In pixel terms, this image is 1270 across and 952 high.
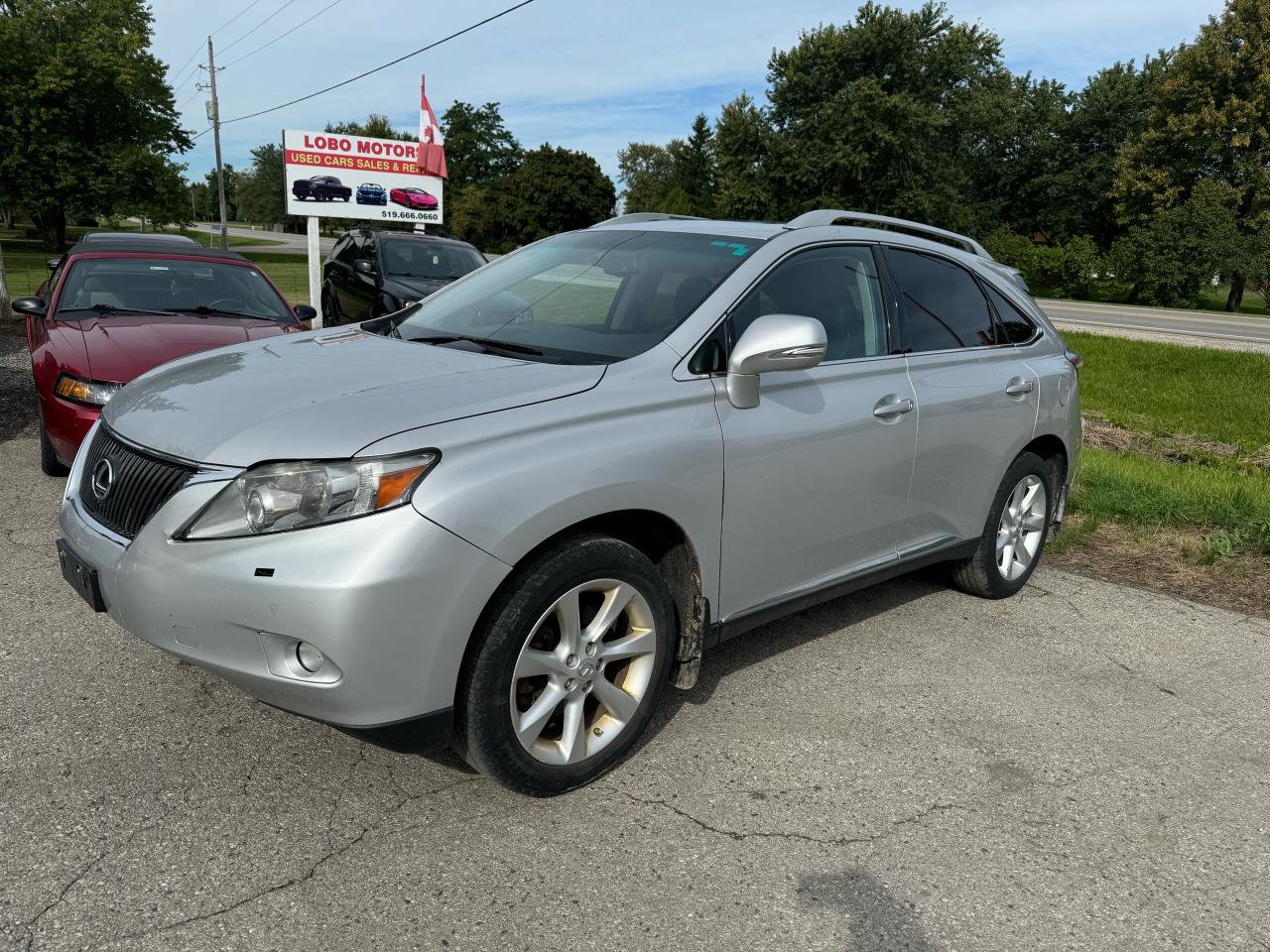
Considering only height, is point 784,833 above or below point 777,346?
below

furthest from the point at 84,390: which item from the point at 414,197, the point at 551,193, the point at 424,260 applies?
the point at 551,193

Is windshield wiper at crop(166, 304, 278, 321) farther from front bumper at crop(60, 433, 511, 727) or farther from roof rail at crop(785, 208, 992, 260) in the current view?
front bumper at crop(60, 433, 511, 727)

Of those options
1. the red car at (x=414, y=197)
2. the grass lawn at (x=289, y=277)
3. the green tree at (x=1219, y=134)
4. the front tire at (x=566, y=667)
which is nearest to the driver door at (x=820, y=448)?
the front tire at (x=566, y=667)

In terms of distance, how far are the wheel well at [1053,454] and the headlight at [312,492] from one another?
352 centimetres

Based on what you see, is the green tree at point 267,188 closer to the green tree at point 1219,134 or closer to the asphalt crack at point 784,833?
the green tree at point 1219,134

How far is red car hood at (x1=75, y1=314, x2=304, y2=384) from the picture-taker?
5.89 metres

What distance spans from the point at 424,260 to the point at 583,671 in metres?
12.1

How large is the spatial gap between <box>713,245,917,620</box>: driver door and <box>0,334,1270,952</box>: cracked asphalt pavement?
52 centimetres

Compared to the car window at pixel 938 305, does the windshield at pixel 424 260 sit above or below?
above

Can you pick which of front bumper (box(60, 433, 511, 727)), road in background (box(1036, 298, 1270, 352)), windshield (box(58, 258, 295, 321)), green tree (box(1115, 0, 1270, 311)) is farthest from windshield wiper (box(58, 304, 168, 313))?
green tree (box(1115, 0, 1270, 311))

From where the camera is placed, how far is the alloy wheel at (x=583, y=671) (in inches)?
113

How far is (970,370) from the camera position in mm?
A: 4387

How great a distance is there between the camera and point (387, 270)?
1371 centimetres

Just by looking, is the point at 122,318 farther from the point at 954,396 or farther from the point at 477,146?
the point at 477,146
